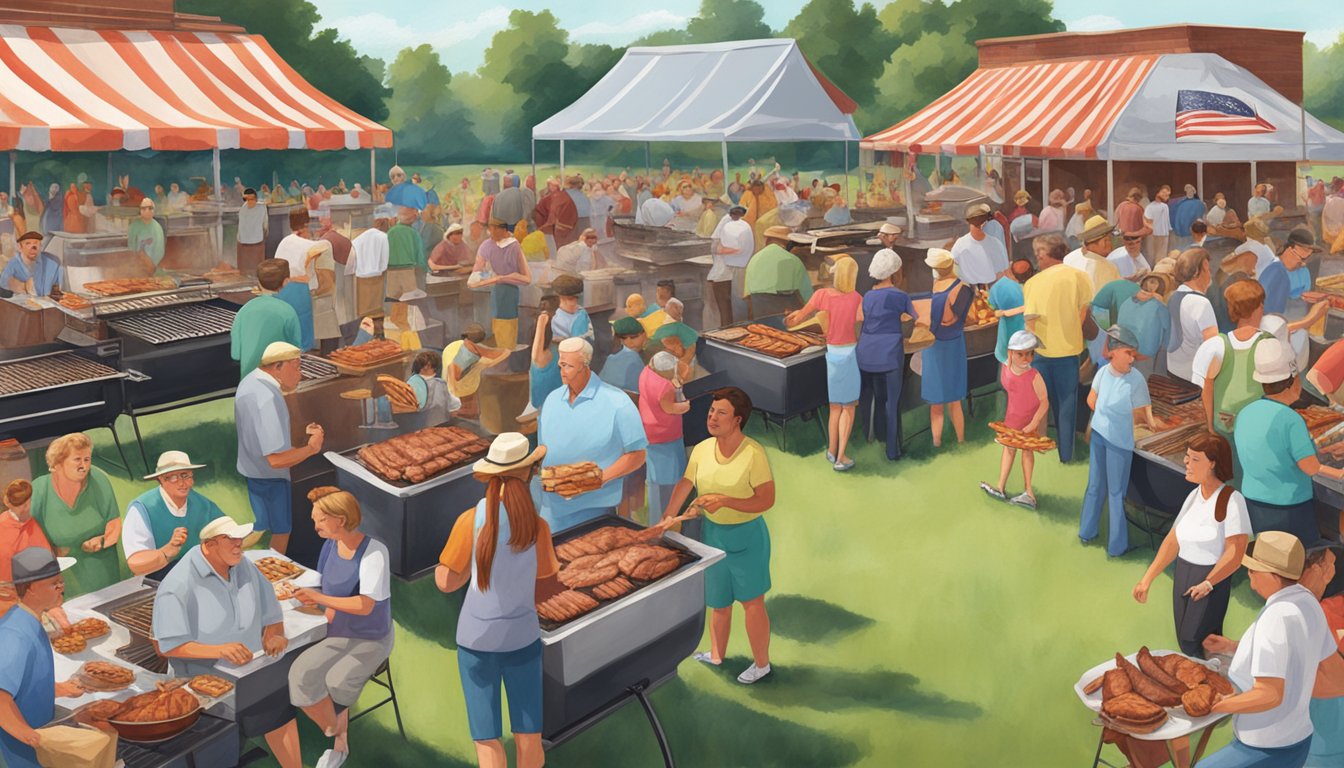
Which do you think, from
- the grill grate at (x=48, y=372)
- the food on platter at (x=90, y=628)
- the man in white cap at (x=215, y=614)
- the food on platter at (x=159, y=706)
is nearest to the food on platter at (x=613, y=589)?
the man in white cap at (x=215, y=614)

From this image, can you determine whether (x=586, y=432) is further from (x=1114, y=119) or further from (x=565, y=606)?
(x=1114, y=119)

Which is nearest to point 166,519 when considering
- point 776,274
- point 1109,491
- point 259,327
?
point 259,327

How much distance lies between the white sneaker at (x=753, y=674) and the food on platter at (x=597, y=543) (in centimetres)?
99

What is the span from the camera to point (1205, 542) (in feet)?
17.4

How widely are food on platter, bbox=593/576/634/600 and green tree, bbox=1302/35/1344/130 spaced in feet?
137

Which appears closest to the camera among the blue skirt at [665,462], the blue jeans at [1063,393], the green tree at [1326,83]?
the blue skirt at [665,462]

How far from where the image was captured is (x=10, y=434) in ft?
25.4

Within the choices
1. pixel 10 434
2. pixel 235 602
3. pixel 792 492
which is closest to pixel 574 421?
pixel 235 602

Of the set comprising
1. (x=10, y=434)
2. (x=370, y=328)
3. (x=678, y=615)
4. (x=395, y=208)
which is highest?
(x=395, y=208)

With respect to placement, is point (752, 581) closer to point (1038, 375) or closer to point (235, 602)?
point (235, 602)

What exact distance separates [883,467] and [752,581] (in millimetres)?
3634

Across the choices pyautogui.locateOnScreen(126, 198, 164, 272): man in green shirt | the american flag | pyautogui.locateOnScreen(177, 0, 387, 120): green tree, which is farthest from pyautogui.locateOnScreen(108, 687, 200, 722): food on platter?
pyautogui.locateOnScreen(177, 0, 387, 120): green tree

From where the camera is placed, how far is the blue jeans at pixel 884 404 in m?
9.09

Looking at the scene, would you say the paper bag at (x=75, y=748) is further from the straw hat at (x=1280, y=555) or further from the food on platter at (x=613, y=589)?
the straw hat at (x=1280, y=555)
